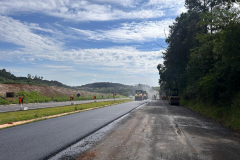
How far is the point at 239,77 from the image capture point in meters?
15.0

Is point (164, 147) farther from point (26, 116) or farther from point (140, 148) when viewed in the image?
point (26, 116)

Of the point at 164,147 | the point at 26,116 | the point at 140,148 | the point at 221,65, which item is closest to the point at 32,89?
the point at 26,116

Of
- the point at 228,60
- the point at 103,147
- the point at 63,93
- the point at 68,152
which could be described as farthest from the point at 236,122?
the point at 63,93

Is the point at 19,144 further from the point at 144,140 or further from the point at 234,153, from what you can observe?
the point at 234,153

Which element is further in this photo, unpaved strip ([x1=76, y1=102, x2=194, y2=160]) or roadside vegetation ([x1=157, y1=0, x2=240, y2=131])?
roadside vegetation ([x1=157, y1=0, x2=240, y2=131])

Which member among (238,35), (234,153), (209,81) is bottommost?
(234,153)

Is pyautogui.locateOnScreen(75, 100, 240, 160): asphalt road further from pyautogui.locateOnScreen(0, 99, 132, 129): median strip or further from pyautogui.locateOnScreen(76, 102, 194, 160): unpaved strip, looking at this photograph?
pyautogui.locateOnScreen(0, 99, 132, 129): median strip

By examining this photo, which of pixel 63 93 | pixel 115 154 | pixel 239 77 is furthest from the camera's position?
pixel 63 93

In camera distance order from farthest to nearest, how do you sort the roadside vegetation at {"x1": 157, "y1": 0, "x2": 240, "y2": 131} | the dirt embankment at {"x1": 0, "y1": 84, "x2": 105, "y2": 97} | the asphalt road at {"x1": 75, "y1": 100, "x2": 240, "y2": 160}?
the dirt embankment at {"x1": 0, "y1": 84, "x2": 105, "y2": 97}
the roadside vegetation at {"x1": 157, "y1": 0, "x2": 240, "y2": 131}
the asphalt road at {"x1": 75, "y1": 100, "x2": 240, "y2": 160}

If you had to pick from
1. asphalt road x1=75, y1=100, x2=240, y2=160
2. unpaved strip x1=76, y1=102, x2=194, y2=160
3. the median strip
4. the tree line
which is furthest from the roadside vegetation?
the median strip

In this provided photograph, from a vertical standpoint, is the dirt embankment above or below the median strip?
above

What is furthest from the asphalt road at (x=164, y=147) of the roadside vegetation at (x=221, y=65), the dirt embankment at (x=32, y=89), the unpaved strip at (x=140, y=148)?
the dirt embankment at (x=32, y=89)

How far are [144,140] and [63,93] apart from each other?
61.7m

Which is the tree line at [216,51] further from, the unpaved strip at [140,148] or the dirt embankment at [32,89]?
the dirt embankment at [32,89]
